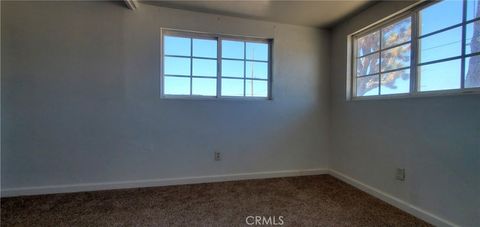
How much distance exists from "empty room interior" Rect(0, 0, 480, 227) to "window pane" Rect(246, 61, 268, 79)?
16mm

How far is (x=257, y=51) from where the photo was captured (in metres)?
3.10

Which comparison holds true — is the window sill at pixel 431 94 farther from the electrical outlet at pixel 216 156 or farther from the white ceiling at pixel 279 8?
the electrical outlet at pixel 216 156

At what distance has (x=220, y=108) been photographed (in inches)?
114

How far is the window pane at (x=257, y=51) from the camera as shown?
307cm

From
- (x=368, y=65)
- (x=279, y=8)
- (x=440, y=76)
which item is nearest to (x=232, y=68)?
(x=279, y=8)

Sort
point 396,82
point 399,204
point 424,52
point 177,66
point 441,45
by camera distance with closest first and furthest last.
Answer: point 441,45
point 424,52
point 399,204
point 396,82
point 177,66

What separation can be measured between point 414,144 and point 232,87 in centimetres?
208

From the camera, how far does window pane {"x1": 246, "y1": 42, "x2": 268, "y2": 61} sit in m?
3.07

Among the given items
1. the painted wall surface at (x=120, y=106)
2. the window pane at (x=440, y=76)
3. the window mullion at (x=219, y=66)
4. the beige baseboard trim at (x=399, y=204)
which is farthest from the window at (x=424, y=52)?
the window mullion at (x=219, y=66)

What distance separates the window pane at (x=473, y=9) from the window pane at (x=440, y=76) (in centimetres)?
34

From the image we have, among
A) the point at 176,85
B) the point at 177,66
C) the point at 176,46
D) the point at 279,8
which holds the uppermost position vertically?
the point at 279,8

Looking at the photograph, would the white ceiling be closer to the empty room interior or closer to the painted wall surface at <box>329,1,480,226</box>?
the empty room interior

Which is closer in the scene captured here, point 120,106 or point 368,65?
point 120,106

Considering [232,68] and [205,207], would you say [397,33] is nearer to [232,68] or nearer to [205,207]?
[232,68]
